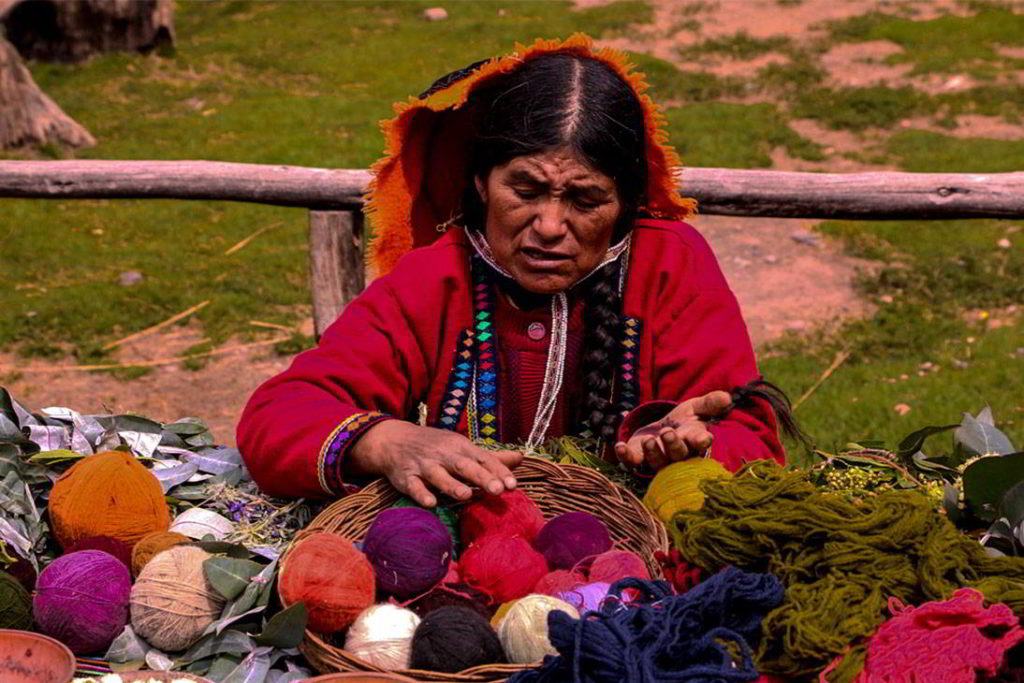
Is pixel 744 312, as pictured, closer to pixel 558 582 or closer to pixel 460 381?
pixel 460 381

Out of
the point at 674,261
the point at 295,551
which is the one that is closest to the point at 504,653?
the point at 295,551

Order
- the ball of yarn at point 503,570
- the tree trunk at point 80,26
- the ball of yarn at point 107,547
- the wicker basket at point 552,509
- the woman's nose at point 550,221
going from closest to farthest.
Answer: the wicker basket at point 552,509 → the ball of yarn at point 503,570 → the ball of yarn at point 107,547 → the woman's nose at point 550,221 → the tree trunk at point 80,26

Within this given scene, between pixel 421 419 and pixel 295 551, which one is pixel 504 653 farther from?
pixel 421 419

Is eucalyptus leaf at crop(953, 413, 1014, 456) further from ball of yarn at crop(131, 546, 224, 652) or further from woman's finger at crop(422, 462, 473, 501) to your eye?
ball of yarn at crop(131, 546, 224, 652)

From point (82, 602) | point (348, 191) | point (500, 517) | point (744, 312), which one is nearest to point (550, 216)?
point (500, 517)

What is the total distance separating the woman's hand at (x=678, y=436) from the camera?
7.72 ft

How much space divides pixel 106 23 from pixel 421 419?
10.3 metres

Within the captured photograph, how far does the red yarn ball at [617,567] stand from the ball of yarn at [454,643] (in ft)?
0.74

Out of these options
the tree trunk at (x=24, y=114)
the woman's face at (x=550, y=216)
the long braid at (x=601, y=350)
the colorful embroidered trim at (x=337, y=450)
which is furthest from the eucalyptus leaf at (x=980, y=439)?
the tree trunk at (x=24, y=114)

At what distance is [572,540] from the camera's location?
2240 millimetres

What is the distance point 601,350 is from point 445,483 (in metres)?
0.60

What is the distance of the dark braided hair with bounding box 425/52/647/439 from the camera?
2.53 m

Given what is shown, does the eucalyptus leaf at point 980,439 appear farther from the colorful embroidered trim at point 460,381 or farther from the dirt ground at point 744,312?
the dirt ground at point 744,312

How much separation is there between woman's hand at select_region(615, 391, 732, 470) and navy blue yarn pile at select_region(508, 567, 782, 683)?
507 millimetres
